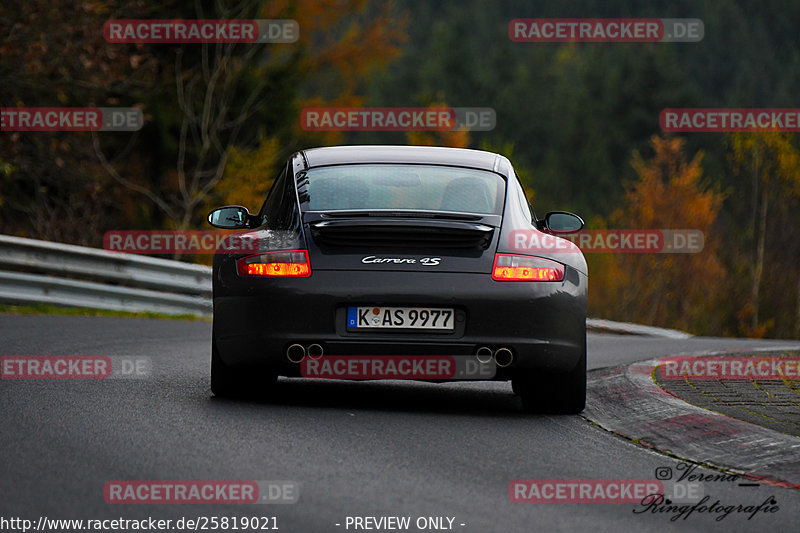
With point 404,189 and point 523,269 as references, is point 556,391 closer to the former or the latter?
point 523,269

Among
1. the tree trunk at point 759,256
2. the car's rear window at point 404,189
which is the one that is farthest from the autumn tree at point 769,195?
the car's rear window at point 404,189

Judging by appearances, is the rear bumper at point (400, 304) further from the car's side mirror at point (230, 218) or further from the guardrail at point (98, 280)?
the guardrail at point (98, 280)

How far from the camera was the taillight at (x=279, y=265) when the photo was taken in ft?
24.2

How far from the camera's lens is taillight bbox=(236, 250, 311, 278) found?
24.2ft

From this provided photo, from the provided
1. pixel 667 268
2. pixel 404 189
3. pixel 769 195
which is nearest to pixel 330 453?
pixel 404 189

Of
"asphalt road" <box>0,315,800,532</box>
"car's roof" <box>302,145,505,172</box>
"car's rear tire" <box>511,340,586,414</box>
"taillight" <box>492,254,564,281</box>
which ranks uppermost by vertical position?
"car's roof" <box>302,145,505,172</box>

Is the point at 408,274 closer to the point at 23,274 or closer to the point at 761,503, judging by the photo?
the point at 761,503

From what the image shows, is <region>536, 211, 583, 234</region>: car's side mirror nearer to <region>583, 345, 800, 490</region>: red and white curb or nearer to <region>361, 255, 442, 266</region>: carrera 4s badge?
<region>583, 345, 800, 490</region>: red and white curb

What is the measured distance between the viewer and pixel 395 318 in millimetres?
7336

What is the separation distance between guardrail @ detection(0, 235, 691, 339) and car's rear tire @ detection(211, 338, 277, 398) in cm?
784

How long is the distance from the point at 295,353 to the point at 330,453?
1.39 metres

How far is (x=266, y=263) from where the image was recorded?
295 inches

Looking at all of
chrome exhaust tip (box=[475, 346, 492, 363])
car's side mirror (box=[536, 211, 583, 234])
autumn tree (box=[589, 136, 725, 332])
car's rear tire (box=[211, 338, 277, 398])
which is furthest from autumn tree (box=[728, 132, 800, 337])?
chrome exhaust tip (box=[475, 346, 492, 363])

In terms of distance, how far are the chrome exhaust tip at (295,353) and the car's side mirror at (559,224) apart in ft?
6.40
